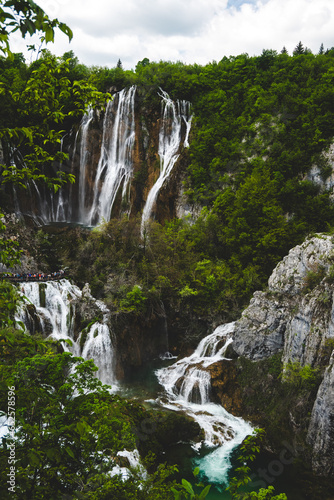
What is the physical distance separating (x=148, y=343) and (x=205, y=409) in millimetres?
6242

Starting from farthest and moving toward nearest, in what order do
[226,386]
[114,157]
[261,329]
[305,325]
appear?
[114,157] → [261,329] → [226,386] → [305,325]

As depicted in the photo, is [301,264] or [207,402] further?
[301,264]

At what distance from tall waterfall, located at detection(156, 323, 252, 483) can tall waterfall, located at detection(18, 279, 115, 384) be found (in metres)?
3.04

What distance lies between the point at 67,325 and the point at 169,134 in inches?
826

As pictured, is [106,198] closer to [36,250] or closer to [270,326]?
[36,250]

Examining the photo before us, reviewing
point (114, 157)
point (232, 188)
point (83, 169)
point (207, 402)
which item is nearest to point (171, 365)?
point (207, 402)

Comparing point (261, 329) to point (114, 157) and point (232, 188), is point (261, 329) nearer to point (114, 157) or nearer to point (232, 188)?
point (232, 188)

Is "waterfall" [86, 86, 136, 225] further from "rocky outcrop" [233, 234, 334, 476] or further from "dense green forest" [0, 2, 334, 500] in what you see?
"rocky outcrop" [233, 234, 334, 476]

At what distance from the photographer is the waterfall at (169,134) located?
100.0 ft

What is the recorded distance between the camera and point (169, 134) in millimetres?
32219

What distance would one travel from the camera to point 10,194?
28156mm

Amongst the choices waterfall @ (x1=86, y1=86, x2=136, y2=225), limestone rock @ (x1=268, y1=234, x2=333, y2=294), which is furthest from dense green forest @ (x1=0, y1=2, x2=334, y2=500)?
limestone rock @ (x1=268, y1=234, x2=333, y2=294)

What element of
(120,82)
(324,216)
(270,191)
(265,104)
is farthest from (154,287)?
(120,82)

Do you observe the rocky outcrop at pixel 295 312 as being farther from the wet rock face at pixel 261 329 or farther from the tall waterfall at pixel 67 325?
the tall waterfall at pixel 67 325
